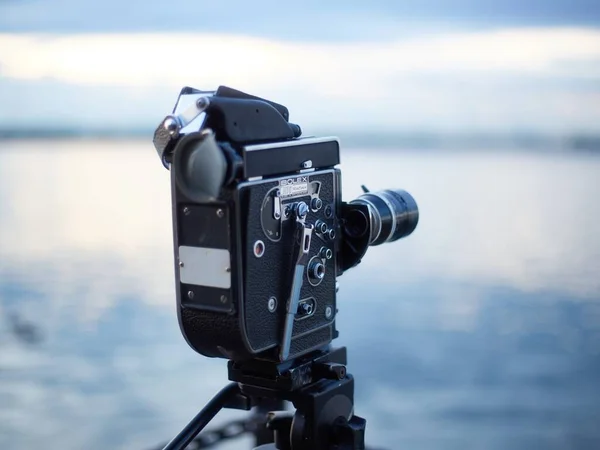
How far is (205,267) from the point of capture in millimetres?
1396

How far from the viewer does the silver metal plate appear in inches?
54.0

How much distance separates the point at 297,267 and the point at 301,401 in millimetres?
257

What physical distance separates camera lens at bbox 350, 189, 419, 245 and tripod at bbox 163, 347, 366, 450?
281mm

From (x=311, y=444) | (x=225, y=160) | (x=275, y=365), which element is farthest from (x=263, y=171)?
(x=311, y=444)

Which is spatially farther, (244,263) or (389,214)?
(389,214)

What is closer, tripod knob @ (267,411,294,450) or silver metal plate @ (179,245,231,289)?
silver metal plate @ (179,245,231,289)

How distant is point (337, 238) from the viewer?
1.61 metres

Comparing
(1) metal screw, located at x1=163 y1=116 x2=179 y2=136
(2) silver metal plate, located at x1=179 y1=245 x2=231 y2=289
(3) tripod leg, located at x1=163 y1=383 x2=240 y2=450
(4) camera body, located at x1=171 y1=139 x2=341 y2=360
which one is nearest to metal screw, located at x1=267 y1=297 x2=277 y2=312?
(4) camera body, located at x1=171 y1=139 x2=341 y2=360

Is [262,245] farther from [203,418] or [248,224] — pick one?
[203,418]

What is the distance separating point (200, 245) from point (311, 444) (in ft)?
1.41

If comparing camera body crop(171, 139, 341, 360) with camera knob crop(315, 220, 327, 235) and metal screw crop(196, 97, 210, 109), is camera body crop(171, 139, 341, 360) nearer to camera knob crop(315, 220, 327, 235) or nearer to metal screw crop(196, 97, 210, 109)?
camera knob crop(315, 220, 327, 235)

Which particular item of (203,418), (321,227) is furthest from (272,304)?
(203,418)

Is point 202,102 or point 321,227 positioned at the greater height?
point 202,102

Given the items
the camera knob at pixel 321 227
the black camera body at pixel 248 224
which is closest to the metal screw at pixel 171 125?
the black camera body at pixel 248 224
